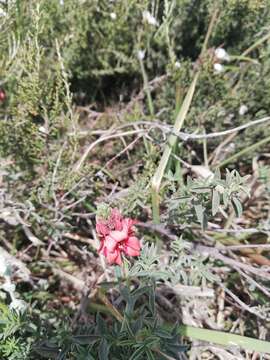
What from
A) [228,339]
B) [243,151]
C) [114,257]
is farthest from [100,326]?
[243,151]

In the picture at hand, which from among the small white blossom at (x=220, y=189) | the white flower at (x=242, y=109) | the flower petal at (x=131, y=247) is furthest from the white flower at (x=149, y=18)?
the flower petal at (x=131, y=247)

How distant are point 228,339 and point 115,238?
381 mm

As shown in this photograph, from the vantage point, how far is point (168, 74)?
1724mm

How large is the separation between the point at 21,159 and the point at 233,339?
818mm

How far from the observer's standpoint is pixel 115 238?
3.45ft

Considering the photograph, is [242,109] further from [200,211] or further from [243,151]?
[200,211]

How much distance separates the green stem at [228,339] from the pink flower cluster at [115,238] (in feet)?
0.93

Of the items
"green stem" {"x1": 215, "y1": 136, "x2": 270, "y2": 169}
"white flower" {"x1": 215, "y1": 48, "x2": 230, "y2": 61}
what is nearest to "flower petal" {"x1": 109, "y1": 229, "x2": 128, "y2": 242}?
"green stem" {"x1": 215, "y1": 136, "x2": 270, "y2": 169}

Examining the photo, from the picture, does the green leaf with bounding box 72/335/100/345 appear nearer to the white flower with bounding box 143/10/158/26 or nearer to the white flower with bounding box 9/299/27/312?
the white flower with bounding box 9/299/27/312

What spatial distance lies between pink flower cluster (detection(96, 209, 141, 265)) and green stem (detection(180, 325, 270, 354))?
284mm

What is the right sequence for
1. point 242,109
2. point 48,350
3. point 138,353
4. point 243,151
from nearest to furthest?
point 138,353 → point 48,350 → point 243,151 → point 242,109

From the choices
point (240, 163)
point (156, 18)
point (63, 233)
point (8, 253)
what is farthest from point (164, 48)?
point (8, 253)

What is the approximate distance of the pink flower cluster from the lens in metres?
1.05

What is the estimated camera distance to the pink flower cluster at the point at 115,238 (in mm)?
1051
